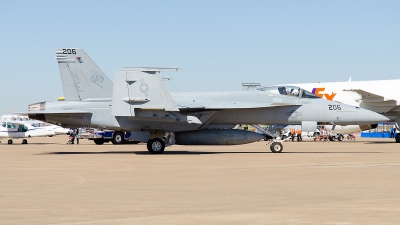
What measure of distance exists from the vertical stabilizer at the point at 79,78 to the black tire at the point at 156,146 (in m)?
3.19

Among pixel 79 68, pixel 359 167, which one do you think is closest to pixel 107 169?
pixel 359 167

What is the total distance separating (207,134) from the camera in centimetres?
2355

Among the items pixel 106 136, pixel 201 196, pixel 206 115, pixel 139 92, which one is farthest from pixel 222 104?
pixel 106 136

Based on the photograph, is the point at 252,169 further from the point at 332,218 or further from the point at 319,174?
the point at 332,218

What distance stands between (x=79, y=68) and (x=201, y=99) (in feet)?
18.6

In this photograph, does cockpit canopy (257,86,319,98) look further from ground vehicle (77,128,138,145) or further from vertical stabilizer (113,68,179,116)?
ground vehicle (77,128,138,145)

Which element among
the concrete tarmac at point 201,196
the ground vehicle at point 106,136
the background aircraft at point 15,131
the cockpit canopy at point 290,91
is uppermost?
the cockpit canopy at point 290,91

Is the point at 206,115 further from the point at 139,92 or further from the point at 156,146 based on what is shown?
the point at 139,92

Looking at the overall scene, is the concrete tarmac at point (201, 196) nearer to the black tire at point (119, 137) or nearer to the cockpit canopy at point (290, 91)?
the cockpit canopy at point (290, 91)

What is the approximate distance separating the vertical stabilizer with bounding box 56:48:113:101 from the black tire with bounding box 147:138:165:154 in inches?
125

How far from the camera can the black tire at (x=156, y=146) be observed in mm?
23842

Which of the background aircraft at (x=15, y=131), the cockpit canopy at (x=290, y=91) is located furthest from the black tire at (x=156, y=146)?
the background aircraft at (x=15, y=131)

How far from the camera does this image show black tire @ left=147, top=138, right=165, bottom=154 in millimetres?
23842

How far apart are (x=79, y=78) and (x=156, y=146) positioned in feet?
15.7
